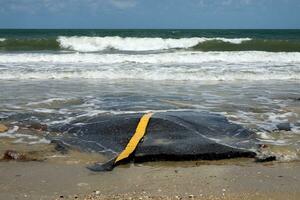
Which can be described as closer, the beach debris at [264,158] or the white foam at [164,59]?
the beach debris at [264,158]

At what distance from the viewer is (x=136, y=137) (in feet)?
19.8

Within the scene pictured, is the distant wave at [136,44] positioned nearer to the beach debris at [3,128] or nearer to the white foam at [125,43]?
the white foam at [125,43]

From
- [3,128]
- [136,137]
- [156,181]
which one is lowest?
[3,128]

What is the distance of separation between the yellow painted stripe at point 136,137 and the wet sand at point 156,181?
0.25 metres

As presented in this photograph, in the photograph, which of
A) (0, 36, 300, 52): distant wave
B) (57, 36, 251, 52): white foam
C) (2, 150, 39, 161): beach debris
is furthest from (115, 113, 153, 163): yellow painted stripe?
(57, 36, 251, 52): white foam

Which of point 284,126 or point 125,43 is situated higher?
point 284,126

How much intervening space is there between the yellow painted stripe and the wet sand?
0.82 feet

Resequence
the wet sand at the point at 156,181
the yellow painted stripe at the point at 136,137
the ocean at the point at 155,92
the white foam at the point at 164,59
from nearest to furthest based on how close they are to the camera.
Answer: the wet sand at the point at 156,181, the yellow painted stripe at the point at 136,137, the ocean at the point at 155,92, the white foam at the point at 164,59

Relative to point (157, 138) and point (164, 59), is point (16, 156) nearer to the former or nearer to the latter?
point (157, 138)

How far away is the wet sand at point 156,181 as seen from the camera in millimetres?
4309

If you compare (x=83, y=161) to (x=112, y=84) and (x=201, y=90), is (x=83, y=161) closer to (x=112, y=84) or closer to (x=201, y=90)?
(x=201, y=90)

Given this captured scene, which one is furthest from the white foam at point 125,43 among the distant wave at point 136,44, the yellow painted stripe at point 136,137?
the yellow painted stripe at point 136,137

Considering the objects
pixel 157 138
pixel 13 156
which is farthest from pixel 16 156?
pixel 157 138

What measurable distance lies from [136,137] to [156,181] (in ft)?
4.51
